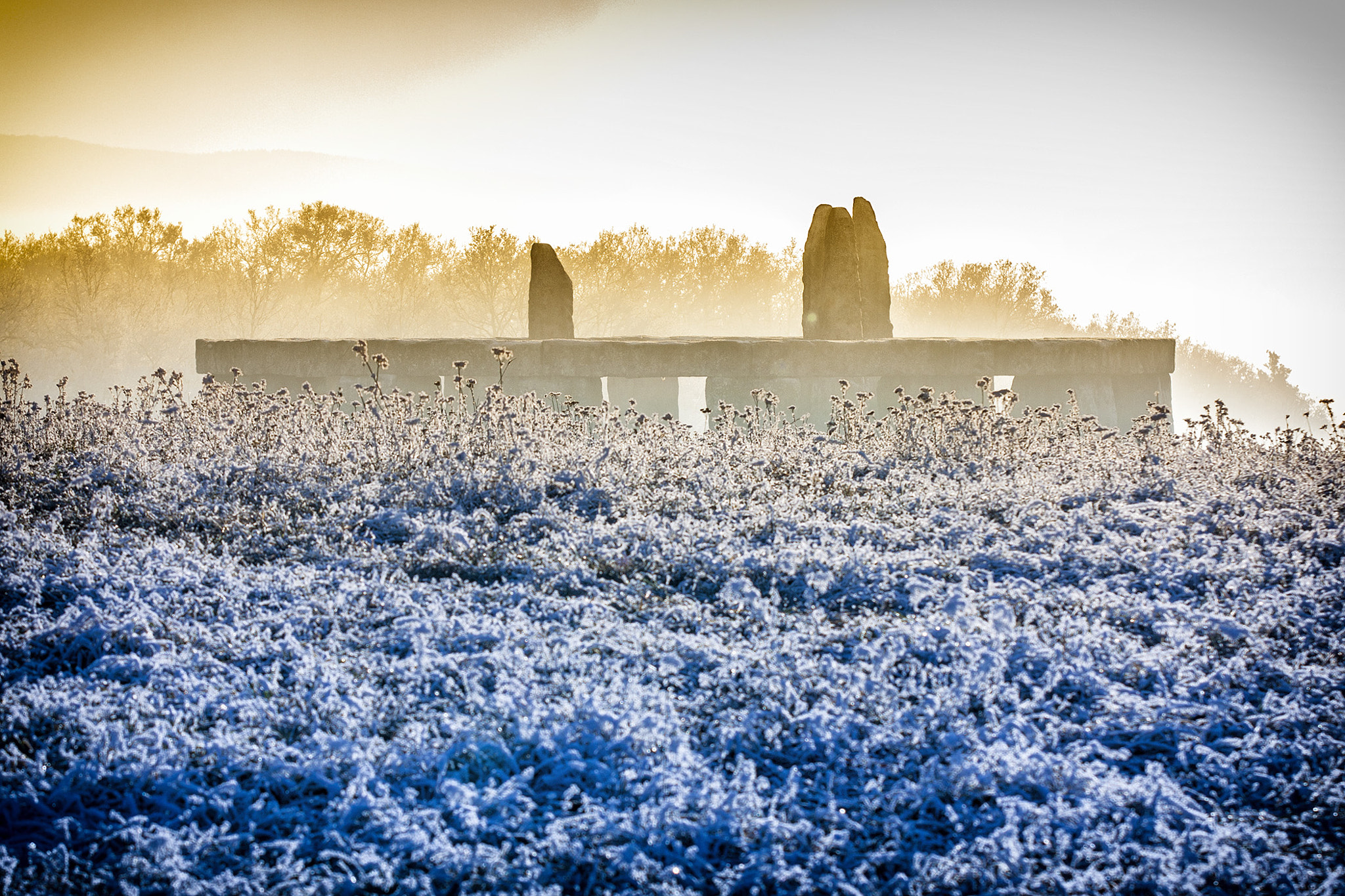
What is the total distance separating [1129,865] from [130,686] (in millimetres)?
2660

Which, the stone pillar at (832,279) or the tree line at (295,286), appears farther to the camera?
the tree line at (295,286)

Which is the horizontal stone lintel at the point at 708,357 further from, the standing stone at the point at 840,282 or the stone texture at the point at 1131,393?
the standing stone at the point at 840,282

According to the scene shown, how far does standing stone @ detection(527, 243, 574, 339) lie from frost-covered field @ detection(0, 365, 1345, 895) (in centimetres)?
861

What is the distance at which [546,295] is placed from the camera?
13289 mm

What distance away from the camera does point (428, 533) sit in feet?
12.8

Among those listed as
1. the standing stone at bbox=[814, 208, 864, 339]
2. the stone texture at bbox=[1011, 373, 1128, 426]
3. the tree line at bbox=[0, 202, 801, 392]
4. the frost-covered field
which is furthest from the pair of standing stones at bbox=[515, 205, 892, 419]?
the tree line at bbox=[0, 202, 801, 392]

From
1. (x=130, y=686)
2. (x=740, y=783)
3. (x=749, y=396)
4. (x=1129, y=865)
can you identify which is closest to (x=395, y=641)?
(x=130, y=686)

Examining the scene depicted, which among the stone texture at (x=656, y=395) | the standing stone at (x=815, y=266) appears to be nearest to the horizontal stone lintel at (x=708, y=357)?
the standing stone at (x=815, y=266)

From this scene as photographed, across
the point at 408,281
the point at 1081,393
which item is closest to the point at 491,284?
the point at 408,281

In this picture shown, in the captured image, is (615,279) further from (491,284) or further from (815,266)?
(815,266)

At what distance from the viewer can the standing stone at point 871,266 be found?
14055 mm

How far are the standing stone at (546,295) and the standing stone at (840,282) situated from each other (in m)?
3.55

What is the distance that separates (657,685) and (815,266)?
1032 centimetres

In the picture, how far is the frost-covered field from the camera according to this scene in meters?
2.15
